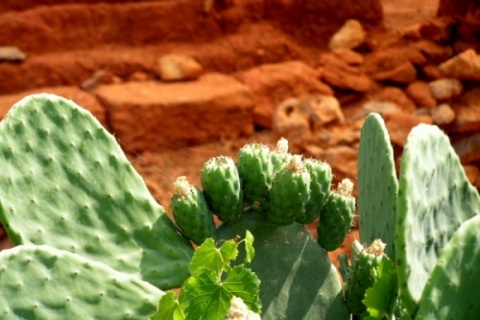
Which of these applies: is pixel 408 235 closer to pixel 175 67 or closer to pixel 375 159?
pixel 375 159

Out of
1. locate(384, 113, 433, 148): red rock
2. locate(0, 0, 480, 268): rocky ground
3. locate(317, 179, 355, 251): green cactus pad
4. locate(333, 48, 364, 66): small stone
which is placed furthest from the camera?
locate(333, 48, 364, 66): small stone

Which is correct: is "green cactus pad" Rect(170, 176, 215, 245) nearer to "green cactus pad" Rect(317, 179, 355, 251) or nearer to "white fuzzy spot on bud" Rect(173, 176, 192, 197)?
"white fuzzy spot on bud" Rect(173, 176, 192, 197)

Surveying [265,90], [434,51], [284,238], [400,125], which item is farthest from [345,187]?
[434,51]

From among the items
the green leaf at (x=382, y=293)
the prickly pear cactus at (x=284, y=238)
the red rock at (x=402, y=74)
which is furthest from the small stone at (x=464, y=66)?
the green leaf at (x=382, y=293)

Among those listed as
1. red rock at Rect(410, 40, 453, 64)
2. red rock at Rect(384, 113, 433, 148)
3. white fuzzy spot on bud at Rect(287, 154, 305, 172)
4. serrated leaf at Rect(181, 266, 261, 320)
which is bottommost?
red rock at Rect(384, 113, 433, 148)

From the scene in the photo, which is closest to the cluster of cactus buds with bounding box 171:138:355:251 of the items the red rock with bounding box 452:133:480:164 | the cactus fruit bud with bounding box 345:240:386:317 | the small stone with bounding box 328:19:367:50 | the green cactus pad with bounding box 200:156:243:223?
the green cactus pad with bounding box 200:156:243:223

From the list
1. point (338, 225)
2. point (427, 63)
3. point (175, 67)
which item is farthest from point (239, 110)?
point (338, 225)

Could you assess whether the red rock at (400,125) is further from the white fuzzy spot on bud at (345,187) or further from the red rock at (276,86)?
the white fuzzy spot on bud at (345,187)
